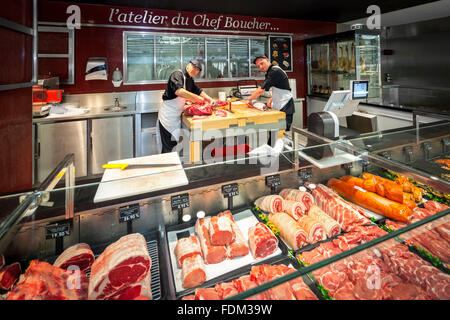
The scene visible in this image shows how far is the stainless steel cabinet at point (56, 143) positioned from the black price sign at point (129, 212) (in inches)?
134

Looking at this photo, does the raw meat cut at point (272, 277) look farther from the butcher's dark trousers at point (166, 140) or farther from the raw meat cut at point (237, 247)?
the butcher's dark trousers at point (166, 140)

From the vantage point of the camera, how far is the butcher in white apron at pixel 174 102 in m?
3.82

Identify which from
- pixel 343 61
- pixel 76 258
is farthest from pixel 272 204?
pixel 343 61

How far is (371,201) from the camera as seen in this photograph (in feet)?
5.31

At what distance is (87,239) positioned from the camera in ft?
4.40

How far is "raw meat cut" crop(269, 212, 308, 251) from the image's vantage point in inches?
54.0

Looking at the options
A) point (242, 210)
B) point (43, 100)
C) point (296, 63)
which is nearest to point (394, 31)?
point (296, 63)

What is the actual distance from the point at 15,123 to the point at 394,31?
345 inches

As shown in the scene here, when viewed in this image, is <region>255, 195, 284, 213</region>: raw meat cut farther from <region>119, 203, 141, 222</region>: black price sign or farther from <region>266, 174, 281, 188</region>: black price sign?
<region>119, 203, 141, 222</region>: black price sign

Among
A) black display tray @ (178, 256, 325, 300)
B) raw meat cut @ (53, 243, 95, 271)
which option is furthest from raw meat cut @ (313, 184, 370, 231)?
raw meat cut @ (53, 243, 95, 271)

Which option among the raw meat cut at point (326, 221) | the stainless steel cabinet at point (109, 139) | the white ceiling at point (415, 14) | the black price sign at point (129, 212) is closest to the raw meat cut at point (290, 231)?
the raw meat cut at point (326, 221)

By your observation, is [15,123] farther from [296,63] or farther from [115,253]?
[296,63]

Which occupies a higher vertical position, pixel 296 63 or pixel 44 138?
Answer: pixel 296 63

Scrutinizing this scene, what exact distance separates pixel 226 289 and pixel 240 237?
0.31 metres
